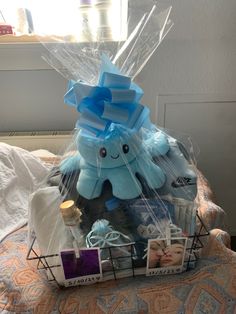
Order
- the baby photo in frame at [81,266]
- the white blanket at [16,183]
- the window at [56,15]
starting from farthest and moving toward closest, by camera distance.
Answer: the window at [56,15] < the white blanket at [16,183] < the baby photo in frame at [81,266]

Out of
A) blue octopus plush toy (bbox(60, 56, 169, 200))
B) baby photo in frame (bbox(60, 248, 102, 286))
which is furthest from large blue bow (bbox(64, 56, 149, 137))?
baby photo in frame (bbox(60, 248, 102, 286))

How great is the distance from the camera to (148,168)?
58 cm

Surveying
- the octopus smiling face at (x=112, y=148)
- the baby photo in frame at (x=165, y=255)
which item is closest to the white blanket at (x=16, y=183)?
the octopus smiling face at (x=112, y=148)

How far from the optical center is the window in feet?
3.33

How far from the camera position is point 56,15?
3.54 ft

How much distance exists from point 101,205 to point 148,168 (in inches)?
4.6

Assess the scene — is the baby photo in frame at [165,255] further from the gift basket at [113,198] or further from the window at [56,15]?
the window at [56,15]

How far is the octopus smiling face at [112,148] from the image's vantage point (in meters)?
0.55

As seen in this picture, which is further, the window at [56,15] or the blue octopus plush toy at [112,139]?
the window at [56,15]

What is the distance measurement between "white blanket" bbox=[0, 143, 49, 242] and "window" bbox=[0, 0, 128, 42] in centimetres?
42

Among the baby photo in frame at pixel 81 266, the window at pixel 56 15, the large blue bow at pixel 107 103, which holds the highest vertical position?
the window at pixel 56 15

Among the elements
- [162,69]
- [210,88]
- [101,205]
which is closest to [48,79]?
[162,69]

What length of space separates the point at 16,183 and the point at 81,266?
0.44m

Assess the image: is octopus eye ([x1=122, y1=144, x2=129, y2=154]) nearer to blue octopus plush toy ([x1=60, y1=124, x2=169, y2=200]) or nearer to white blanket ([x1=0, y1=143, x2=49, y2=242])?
blue octopus plush toy ([x1=60, y1=124, x2=169, y2=200])
